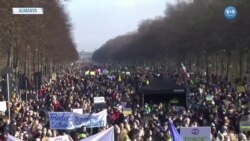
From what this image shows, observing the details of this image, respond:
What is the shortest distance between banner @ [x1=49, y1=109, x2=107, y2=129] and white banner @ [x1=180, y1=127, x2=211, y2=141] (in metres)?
4.77

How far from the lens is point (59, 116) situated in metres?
20.6

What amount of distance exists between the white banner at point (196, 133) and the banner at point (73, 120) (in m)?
4.77

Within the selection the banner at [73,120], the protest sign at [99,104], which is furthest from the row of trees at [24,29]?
the banner at [73,120]

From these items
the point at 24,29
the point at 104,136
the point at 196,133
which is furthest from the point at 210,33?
the point at 104,136

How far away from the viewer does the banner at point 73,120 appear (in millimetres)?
20469

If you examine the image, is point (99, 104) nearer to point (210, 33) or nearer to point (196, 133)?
point (196, 133)

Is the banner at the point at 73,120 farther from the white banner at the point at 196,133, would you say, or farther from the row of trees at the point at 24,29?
the row of trees at the point at 24,29

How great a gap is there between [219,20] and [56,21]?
1347 centimetres

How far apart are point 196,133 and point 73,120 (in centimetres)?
502

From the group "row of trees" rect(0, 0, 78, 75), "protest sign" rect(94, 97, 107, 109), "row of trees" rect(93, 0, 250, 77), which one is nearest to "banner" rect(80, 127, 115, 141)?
"protest sign" rect(94, 97, 107, 109)

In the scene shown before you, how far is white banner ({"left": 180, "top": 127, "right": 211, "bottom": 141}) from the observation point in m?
16.9

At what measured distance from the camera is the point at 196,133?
668 inches

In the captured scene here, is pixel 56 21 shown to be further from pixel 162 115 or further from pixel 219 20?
pixel 162 115

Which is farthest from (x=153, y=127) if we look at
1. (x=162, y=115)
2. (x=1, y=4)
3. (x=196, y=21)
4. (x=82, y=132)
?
(x=196, y=21)
